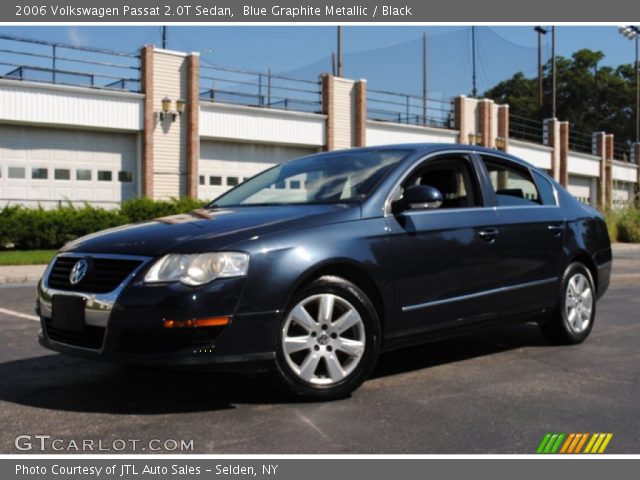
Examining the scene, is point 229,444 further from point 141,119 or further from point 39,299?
point 141,119

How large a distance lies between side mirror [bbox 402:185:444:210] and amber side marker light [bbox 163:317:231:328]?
151 centimetres

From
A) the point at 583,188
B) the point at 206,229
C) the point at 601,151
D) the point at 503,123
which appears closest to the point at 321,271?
the point at 206,229

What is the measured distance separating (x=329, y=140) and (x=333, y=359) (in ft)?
87.8

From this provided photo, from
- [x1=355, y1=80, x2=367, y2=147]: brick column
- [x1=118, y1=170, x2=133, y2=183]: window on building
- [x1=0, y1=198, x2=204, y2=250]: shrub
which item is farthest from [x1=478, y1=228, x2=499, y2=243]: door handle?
[x1=355, y1=80, x2=367, y2=147]: brick column

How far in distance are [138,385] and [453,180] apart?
105 inches

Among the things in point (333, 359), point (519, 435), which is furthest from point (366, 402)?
point (519, 435)

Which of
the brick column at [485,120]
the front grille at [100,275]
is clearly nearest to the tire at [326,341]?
the front grille at [100,275]

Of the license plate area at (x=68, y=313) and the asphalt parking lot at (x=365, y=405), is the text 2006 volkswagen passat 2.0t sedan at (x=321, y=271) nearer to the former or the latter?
the license plate area at (x=68, y=313)

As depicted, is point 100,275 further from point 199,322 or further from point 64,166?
point 64,166

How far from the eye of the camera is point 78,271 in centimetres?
432

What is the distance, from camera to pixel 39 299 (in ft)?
15.3

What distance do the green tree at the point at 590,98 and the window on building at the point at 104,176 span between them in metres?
49.9

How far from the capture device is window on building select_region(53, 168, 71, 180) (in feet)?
78.6

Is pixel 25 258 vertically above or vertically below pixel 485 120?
below
